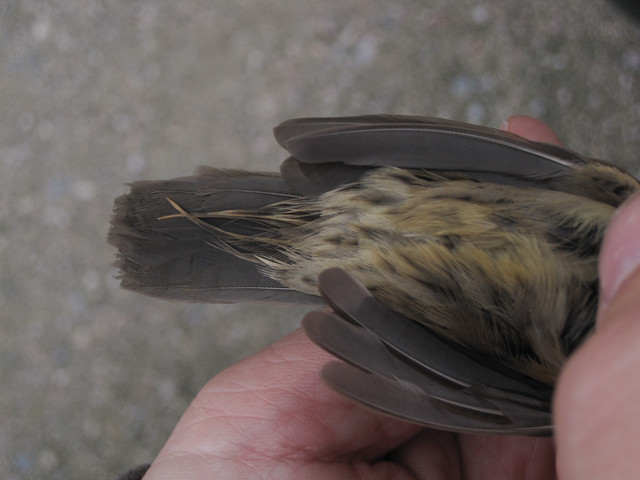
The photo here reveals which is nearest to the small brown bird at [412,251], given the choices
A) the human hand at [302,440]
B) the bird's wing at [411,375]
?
the bird's wing at [411,375]

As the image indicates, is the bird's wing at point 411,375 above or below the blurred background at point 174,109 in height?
below

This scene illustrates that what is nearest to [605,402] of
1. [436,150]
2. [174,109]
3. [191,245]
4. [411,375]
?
[411,375]

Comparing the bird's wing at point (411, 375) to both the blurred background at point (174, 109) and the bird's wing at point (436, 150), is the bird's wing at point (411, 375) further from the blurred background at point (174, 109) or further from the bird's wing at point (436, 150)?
the blurred background at point (174, 109)

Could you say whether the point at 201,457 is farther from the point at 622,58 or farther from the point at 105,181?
the point at 622,58

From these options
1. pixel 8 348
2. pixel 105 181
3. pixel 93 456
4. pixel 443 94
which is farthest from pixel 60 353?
pixel 443 94

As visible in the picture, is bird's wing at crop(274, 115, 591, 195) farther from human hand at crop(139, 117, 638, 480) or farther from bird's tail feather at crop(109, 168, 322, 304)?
human hand at crop(139, 117, 638, 480)
